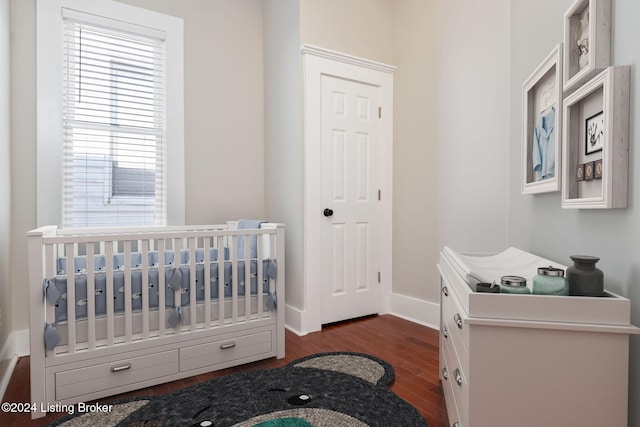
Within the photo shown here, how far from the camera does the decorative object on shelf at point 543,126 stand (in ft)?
4.76

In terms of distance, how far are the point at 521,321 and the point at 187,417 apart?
1.40 metres

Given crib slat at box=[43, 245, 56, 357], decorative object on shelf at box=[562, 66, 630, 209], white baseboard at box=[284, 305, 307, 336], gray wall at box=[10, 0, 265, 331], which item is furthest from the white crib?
decorative object on shelf at box=[562, 66, 630, 209]

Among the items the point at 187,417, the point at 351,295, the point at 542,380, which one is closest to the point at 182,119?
the point at 351,295

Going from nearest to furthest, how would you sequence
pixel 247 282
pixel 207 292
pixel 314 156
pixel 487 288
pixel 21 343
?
pixel 487 288 → pixel 207 292 → pixel 247 282 → pixel 21 343 → pixel 314 156

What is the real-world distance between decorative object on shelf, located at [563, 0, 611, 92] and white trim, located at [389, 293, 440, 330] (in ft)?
6.17

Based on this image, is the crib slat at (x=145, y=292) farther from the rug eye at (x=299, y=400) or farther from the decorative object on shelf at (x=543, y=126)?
the decorative object on shelf at (x=543, y=126)

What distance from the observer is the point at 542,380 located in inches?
37.4

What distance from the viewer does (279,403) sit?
173 centimetres

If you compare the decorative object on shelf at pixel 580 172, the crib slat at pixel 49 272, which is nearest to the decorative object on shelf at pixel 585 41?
the decorative object on shelf at pixel 580 172

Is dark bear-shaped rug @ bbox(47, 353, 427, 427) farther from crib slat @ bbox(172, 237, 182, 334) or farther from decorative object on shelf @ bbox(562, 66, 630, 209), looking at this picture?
decorative object on shelf @ bbox(562, 66, 630, 209)

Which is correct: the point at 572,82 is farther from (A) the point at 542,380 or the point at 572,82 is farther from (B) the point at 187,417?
(B) the point at 187,417

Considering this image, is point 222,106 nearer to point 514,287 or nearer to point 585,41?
point 585,41

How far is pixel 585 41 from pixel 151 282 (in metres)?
2.14

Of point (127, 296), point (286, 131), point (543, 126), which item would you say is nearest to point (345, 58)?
point (286, 131)
